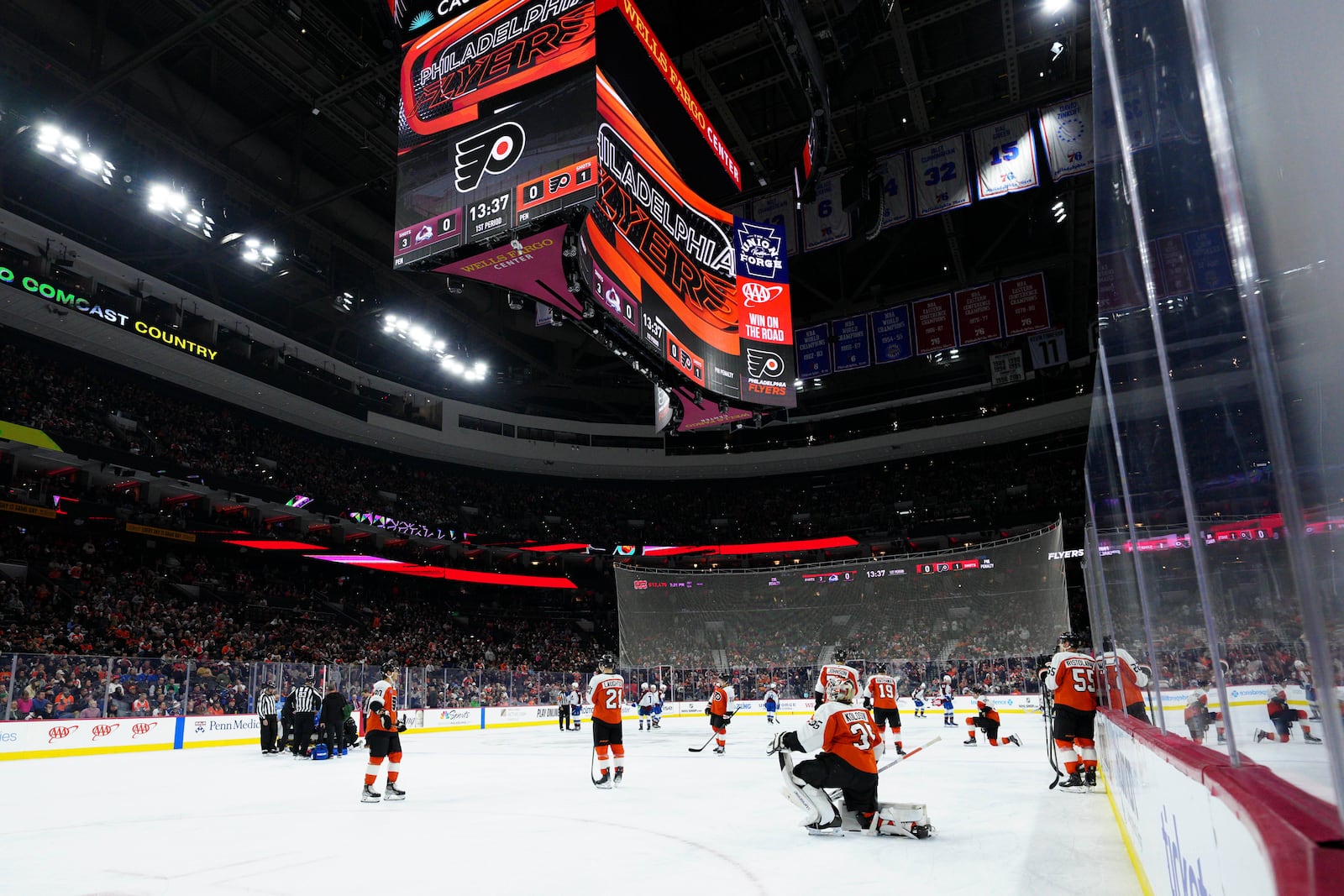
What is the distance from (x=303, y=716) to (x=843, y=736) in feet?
37.2

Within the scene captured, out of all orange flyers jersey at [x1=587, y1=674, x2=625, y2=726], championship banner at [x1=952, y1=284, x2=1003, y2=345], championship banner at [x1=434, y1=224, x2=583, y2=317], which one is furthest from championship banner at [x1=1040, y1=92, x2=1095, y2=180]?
orange flyers jersey at [x1=587, y1=674, x2=625, y2=726]

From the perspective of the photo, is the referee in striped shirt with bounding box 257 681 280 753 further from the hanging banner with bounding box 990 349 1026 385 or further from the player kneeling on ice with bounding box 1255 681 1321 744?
the hanging banner with bounding box 990 349 1026 385

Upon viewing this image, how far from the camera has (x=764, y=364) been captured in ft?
Answer: 47.3

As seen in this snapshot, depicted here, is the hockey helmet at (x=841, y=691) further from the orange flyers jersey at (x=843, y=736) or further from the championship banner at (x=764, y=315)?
the championship banner at (x=764, y=315)

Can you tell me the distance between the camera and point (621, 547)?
37438mm

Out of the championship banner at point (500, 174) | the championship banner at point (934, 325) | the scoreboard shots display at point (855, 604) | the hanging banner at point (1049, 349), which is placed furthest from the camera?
the scoreboard shots display at point (855, 604)

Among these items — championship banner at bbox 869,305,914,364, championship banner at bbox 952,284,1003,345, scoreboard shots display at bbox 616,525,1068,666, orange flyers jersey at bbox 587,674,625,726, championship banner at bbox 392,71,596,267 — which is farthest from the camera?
scoreboard shots display at bbox 616,525,1068,666

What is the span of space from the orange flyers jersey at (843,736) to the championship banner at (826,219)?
12.5 metres

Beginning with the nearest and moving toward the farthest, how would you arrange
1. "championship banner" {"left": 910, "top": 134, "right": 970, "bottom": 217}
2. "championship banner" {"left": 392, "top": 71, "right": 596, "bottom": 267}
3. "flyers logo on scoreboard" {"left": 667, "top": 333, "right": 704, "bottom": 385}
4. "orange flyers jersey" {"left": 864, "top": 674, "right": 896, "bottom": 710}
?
"championship banner" {"left": 392, "top": 71, "right": 596, "bottom": 267} < "orange flyers jersey" {"left": 864, "top": 674, "right": 896, "bottom": 710} < "flyers logo on scoreboard" {"left": 667, "top": 333, "right": 704, "bottom": 385} < "championship banner" {"left": 910, "top": 134, "right": 970, "bottom": 217}

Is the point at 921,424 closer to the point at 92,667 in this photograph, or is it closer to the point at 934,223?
the point at 934,223

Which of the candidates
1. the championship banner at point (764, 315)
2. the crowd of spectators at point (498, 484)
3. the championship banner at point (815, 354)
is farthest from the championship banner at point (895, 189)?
the crowd of spectators at point (498, 484)

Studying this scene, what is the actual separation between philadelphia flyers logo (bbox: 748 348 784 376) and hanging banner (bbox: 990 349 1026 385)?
13.7m

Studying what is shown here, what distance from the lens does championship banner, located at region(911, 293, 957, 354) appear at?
19.2m

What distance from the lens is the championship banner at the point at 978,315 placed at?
62.1 feet
